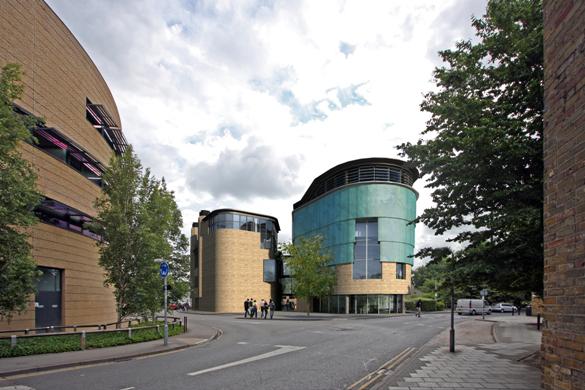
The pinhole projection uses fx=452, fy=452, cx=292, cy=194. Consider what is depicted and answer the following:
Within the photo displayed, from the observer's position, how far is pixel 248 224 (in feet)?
215

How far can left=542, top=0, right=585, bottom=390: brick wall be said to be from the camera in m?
3.44

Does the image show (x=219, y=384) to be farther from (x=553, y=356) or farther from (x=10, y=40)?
(x=10, y=40)

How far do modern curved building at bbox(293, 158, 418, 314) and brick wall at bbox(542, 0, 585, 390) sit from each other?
1760 inches

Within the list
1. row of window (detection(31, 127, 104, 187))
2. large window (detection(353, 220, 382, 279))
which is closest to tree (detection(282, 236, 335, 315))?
large window (detection(353, 220, 382, 279))

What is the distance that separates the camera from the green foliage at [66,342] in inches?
525

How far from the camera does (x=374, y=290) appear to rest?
156ft

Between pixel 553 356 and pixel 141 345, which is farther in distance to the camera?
pixel 141 345

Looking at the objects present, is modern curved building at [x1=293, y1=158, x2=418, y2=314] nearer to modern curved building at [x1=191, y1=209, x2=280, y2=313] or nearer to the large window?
the large window

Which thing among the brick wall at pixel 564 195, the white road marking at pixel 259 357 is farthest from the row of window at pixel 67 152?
the brick wall at pixel 564 195

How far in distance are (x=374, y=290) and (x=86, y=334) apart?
35.6 meters

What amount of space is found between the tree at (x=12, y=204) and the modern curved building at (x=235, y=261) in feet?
162

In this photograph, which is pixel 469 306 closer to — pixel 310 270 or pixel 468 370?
pixel 310 270

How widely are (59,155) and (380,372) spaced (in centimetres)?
1850

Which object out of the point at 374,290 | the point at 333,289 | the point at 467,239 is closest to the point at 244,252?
the point at 333,289
